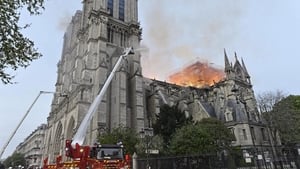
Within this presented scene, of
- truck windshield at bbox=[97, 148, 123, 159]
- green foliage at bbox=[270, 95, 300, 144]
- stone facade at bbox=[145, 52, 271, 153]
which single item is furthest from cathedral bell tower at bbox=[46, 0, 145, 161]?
truck windshield at bbox=[97, 148, 123, 159]

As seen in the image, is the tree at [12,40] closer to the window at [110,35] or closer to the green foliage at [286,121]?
the green foliage at [286,121]

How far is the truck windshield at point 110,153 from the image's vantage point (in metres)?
14.5

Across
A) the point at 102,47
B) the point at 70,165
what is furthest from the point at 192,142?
the point at 102,47

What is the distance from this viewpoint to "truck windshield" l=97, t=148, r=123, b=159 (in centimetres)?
1448

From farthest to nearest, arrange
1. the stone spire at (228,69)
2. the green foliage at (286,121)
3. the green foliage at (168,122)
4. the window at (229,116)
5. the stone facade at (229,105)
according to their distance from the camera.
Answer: the stone spire at (228,69) → the window at (229,116) → the green foliage at (168,122) → the stone facade at (229,105) → the green foliage at (286,121)

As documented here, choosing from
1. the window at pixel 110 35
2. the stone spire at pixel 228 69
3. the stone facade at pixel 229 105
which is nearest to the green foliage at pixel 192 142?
the stone facade at pixel 229 105

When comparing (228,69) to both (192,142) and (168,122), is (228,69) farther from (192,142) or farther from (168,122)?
(192,142)

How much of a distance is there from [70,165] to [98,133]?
24204 mm

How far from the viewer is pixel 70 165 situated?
12422mm

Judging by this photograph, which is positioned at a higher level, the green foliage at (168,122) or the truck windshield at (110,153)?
the green foliage at (168,122)

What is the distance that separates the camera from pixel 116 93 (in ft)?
141

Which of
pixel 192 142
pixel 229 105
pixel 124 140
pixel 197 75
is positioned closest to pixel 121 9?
pixel 229 105

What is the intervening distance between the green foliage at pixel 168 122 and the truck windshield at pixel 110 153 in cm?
2295

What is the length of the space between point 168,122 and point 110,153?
79.7 feet
